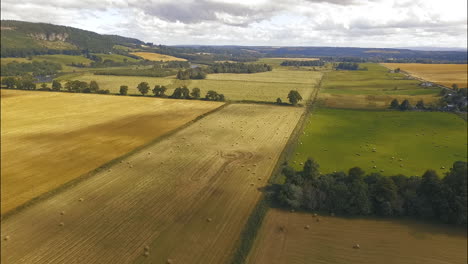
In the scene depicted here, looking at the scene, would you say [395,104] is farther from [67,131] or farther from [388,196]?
[67,131]

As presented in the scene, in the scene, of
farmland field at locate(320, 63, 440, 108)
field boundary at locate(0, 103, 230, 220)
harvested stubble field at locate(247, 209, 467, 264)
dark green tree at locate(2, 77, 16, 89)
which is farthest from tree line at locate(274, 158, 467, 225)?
dark green tree at locate(2, 77, 16, 89)

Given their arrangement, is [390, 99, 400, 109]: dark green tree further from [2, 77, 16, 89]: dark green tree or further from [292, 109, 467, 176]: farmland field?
[2, 77, 16, 89]: dark green tree

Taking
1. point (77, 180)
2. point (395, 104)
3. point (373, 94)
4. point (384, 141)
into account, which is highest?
point (373, 94)

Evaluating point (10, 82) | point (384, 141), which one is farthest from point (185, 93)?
point (10, 82)

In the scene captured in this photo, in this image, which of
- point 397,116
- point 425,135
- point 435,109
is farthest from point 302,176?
point 435,109

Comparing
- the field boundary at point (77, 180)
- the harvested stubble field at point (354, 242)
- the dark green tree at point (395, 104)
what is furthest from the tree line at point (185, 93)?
the harvested stubble field at point (354, 242)

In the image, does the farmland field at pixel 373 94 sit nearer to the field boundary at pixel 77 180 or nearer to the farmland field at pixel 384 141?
the farmland field at pixel 384 141

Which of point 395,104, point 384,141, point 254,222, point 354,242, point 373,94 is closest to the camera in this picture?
point 354,242
